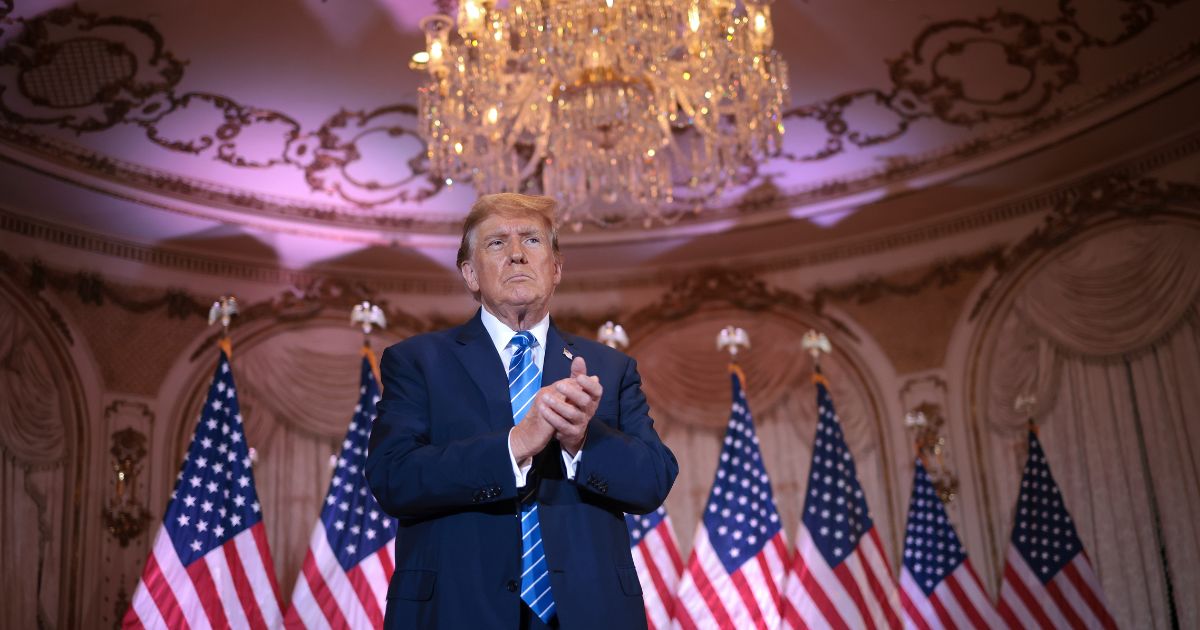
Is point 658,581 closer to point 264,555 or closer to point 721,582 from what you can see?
point 721,582

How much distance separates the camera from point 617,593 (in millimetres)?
1991

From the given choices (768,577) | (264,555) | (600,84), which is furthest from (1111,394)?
(264,555)

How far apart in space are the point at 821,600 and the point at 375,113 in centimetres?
391

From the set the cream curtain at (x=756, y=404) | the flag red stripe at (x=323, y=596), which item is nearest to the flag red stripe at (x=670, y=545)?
the flag red stripe at (x=323, y=596)

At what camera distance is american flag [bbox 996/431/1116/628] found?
19.9 ft

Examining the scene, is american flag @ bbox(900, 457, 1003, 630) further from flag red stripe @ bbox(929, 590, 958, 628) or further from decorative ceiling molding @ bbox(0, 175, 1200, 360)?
decorative ceiling molding @ bbox(0, 175, 1200, 360)

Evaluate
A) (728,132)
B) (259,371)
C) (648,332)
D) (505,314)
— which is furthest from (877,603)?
(259,371)

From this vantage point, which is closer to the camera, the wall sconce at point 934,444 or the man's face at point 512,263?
the man's face at point 512,263

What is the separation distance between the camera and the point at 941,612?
243 inches

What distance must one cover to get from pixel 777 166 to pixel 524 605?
625cm

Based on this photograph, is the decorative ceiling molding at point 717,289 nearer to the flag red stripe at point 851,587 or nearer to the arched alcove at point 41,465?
the arched alcove at point 41,465

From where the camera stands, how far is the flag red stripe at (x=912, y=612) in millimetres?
6152

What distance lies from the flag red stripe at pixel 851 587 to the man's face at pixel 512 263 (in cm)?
393

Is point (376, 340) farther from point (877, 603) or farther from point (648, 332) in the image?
point (877, 603)
